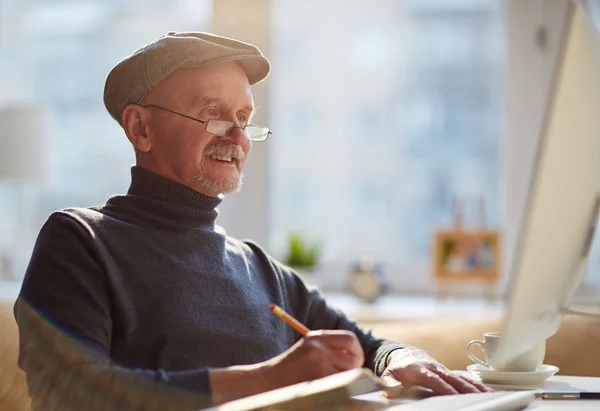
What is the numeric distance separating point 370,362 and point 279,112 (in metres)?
1.92

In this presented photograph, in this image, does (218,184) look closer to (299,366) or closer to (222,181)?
(222,181)

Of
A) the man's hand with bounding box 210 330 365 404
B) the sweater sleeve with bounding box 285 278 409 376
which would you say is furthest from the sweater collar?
the man's hand with bounding box 210 330 365 404

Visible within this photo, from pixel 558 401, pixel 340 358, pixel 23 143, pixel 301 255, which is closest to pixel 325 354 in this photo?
pixel 340 358

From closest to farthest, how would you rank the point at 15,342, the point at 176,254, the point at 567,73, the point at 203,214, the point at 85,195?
the point at 567,73 < the point at 176,254 < the point at 203,214 < the point at 15,342 < the point at 85,195

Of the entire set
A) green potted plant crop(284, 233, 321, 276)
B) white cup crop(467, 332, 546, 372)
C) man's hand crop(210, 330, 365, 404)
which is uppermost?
man's hand crop(210, 330, 365, 404)

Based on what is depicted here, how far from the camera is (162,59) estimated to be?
64.4 inches

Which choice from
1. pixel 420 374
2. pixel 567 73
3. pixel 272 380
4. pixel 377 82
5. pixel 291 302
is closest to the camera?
pixel 567 73

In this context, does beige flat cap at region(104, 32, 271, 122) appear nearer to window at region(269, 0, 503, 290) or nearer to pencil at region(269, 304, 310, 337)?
pencil at region(269, 304, 310, 337)

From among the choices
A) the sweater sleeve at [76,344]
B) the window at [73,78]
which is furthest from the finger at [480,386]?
the window at [73,78]

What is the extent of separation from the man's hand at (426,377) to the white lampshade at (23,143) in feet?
7.88

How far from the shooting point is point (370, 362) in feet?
5.58

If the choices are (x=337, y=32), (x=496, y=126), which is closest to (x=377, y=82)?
(x=337, y=32)

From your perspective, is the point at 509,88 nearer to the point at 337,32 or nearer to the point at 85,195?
the point at 337,32

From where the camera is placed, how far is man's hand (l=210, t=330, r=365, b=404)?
1172 millimetres
